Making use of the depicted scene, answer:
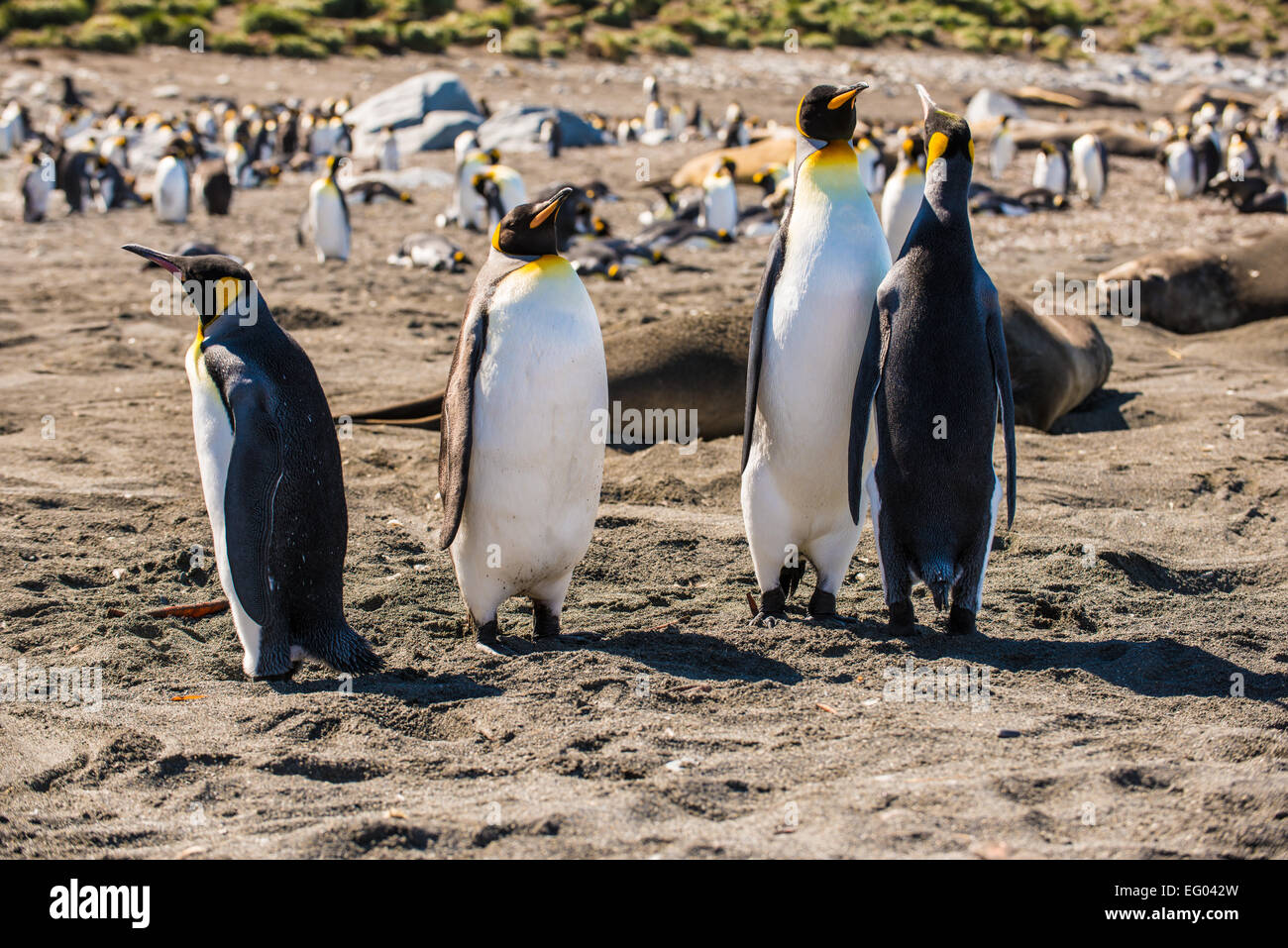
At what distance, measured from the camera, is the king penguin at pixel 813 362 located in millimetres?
4410

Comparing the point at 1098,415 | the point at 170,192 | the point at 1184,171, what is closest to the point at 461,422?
the point at 1098,415

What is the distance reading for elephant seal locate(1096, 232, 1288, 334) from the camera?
9.65 m

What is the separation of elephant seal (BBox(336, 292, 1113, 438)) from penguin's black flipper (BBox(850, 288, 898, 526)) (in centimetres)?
256

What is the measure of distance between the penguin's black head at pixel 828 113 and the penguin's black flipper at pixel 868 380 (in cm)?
66

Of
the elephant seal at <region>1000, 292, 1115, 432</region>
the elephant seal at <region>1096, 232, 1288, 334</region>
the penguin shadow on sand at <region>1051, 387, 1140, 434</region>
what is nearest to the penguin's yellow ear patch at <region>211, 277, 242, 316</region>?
the elephant seal at <region>1000, 292, 1115, 432</region>

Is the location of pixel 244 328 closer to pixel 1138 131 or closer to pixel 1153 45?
pixel 1138 131

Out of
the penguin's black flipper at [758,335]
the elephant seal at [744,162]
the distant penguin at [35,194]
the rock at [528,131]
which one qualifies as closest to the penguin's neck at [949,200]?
the penguin's black flipper at [758,335]

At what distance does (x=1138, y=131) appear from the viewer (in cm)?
2627

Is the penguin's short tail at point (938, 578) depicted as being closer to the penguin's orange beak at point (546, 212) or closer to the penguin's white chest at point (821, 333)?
the penguin's white chest at point (821, 333)

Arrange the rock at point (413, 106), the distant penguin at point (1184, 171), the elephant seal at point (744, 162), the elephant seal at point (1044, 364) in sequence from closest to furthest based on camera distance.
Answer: the elephant seal at point (1044, 364)
the distant penguin at point (1184, 171)
the elephant seal at point (744, 162)
the rock at point (413, 106)

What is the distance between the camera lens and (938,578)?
4172 millimetres

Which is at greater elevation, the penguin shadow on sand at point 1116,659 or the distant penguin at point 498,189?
the distant penguin at point 498,189

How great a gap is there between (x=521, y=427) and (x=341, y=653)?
0.96 meters

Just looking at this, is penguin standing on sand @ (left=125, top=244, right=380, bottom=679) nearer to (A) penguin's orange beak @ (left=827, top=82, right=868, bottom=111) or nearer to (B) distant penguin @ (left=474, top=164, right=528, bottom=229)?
(A) penguin's orange beak @ (left=827, top=82, right=868, bottom=111)
